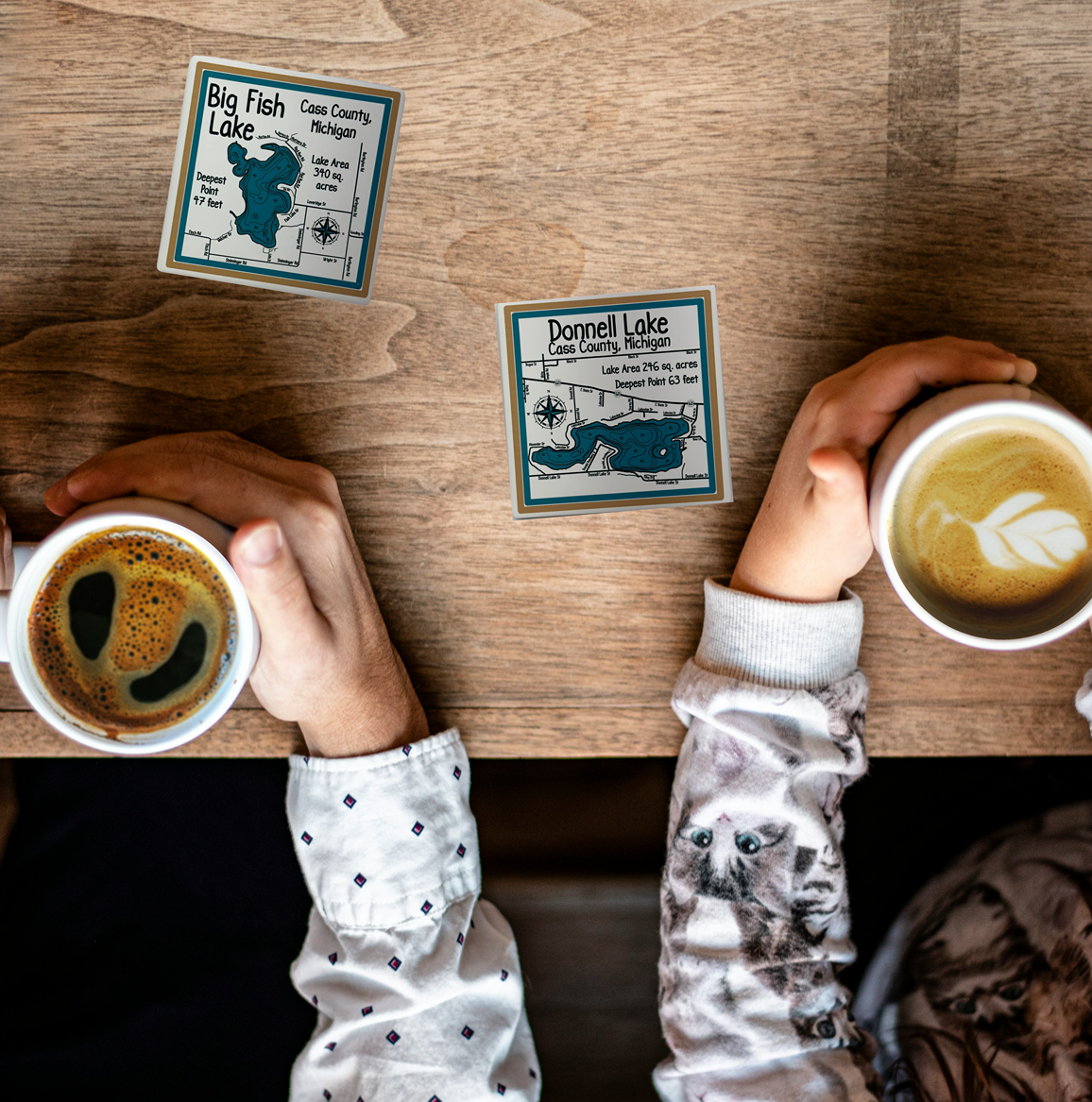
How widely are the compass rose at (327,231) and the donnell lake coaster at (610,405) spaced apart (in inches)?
7.2

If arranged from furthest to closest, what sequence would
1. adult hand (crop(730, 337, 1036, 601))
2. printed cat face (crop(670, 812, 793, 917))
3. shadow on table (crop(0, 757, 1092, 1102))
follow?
1. shadow on table (crop(0, 757, 1092, 1102))
2. printed cat face (crop(670, 812, 793, 917))
3. adult hand (crop(730, 337, 1036, 601))

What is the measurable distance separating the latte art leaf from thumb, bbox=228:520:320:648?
54 cm

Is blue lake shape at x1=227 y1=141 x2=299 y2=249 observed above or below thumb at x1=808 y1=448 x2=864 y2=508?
above

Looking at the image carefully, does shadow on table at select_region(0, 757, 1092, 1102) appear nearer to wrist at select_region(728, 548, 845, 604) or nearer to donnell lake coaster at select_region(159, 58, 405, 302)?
wrist at select_region(728, 548, 845, 604)

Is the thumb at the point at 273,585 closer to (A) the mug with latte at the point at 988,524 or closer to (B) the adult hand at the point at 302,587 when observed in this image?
(B) the adult hand at the point at 302,587

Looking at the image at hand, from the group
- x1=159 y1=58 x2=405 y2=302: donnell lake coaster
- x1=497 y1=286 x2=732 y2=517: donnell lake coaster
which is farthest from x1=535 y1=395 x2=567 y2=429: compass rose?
x1=159 y1=58 x2=405 y2=302: donnell lake coaster

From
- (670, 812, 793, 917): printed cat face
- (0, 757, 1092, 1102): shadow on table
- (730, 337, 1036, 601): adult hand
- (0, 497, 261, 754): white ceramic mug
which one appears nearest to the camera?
(0, 497, 261, 754): white ceramic mug

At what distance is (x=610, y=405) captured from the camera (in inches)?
33.6

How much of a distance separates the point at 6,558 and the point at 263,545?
367 mm

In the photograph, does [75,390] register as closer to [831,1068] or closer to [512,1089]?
[512,1089]

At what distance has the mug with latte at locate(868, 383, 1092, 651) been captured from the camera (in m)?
0.63

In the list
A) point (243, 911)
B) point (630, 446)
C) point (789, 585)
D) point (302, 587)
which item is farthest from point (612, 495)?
point (243, 911)

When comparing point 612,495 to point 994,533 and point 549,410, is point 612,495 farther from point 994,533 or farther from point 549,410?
point 994,533

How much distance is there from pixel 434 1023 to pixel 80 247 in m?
0.85
